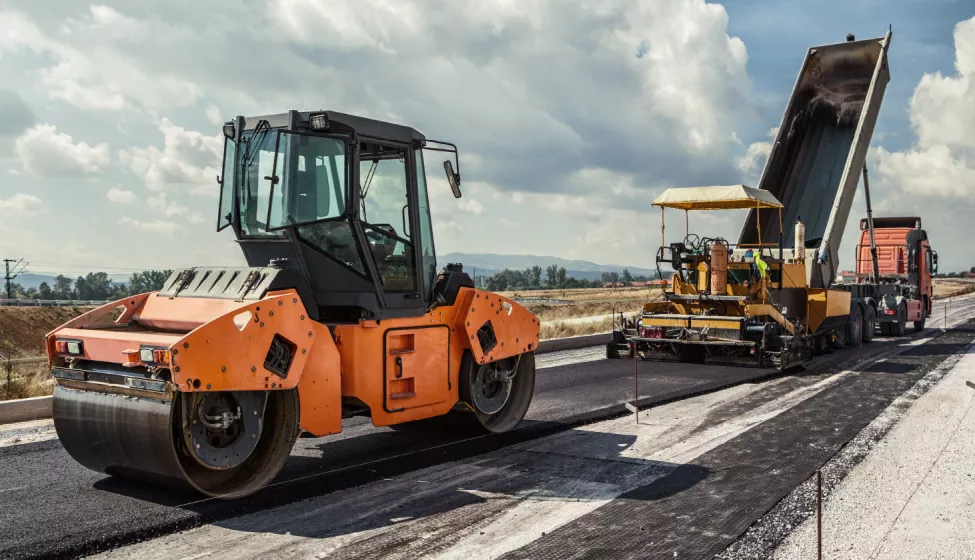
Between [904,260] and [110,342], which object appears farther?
[904,260]

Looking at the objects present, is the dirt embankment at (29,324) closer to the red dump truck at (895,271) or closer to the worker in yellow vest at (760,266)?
the worker in yellow vest at (760,266)

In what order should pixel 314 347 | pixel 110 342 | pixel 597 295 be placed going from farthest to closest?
pixel 597 295
pixel 314 347
pixel 110 342

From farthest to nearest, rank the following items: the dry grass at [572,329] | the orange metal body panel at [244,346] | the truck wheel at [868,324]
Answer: the dry grass at [572,329]
the truck wheel at [868,324]
the orange metal body panel at [244,346]

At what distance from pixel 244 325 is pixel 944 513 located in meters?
4.89

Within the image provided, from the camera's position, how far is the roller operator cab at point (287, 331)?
5.27m

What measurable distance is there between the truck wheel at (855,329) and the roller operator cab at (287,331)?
41.5ft

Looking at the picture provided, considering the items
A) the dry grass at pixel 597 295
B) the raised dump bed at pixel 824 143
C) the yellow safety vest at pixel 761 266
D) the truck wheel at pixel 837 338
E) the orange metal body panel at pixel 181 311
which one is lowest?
the truck wheel at pixel 837 338

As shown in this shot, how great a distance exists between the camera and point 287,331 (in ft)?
18.5

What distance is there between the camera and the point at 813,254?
15422 millimetres

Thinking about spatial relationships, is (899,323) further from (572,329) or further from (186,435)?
(186,435)

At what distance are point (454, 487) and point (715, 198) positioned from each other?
29.7 ft

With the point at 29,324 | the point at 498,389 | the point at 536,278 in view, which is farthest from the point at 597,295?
the point at 498,389

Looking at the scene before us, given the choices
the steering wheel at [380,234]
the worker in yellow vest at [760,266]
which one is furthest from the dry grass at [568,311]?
the steering wheel at [380,234]

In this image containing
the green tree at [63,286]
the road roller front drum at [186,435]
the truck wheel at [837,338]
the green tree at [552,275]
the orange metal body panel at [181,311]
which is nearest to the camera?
the road roller front drum at [186,435]
